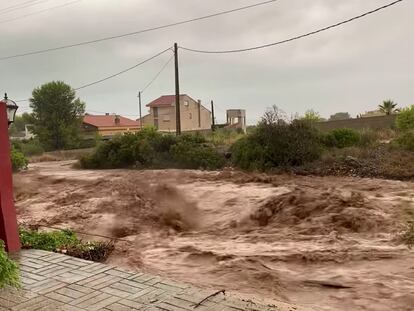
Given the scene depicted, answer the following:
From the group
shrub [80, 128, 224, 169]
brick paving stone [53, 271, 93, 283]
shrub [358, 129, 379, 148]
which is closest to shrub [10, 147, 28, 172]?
shrub [80, 128, 224, 169]

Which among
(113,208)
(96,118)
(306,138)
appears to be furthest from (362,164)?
(96,118)

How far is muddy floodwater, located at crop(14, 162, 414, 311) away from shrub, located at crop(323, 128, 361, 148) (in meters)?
4.53

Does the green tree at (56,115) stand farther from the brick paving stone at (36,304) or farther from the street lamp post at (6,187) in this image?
the brick paving stone at (36,304)

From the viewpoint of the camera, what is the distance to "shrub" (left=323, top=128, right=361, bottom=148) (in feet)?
59.7

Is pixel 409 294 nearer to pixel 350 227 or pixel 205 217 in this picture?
pixel 350 227

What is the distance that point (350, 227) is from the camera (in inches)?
335

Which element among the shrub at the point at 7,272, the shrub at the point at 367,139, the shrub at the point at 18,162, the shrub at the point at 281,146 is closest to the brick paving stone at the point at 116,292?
the shrub at the point at 7,272

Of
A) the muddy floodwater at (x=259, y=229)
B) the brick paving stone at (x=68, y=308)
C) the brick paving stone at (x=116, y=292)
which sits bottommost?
the muddy floodwater at (x=259, y=229)

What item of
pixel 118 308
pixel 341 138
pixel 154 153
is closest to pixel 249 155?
pixel 341 138

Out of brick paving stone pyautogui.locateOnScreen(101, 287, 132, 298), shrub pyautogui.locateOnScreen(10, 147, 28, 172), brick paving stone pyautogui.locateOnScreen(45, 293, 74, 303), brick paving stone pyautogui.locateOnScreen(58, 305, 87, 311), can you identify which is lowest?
brick paving stone pyautogui.locateOnScreen(58, 305, 87, 311)

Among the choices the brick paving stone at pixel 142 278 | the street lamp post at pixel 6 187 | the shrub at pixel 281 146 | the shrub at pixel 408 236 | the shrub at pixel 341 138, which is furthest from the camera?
the shrub at pixel 341 138

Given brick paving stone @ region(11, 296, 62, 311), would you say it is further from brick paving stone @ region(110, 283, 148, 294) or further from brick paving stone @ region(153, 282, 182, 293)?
brick paving stone @ region(153, 282, 182, 293)

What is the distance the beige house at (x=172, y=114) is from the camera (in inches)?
2339

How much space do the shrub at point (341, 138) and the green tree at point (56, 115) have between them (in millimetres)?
30962
